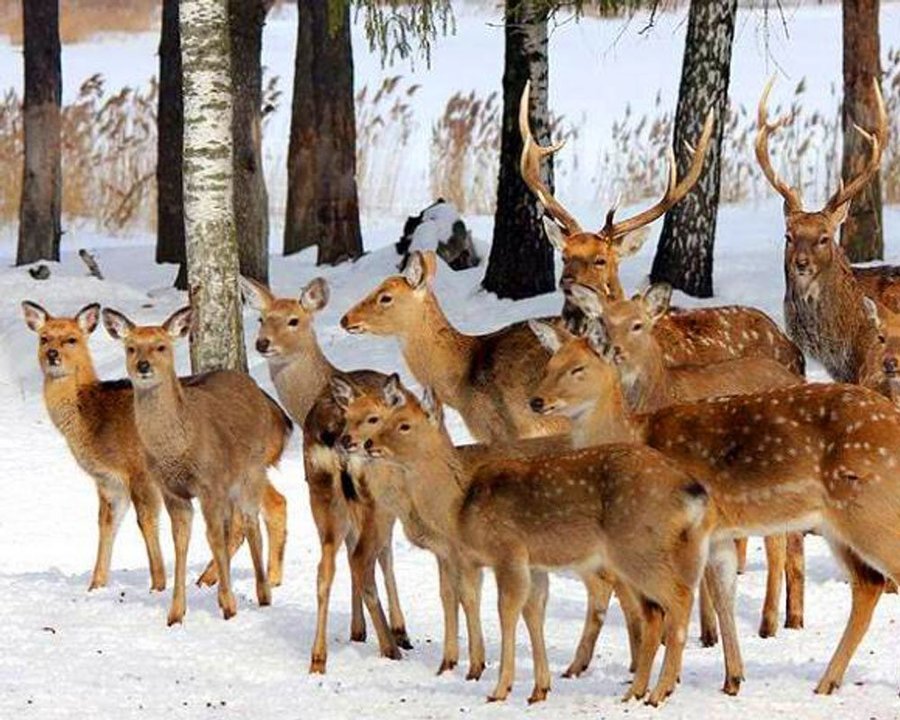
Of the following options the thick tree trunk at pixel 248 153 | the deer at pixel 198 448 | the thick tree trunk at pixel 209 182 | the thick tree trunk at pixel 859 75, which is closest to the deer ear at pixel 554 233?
the thick tree trunk at pixel 209 182

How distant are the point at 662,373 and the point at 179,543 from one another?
2.32 meters

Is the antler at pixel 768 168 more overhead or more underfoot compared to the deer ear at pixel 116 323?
more overhead

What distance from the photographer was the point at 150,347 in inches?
399

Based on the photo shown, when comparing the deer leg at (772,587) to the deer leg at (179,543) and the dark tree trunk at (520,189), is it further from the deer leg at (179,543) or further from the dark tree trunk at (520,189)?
the dark tree trunk at (520,189)

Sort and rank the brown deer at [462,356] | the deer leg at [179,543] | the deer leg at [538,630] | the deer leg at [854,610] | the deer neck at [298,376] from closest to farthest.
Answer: the deer leg at [538,630], the deer leg at [854,610], the deer leg at [179,543], the deer neck at [298,376], the brown deer at [462,356]

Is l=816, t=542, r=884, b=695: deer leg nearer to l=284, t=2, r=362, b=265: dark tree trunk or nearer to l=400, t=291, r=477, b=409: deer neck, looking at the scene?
l=400, t=291, r=477, b=409: deer neck

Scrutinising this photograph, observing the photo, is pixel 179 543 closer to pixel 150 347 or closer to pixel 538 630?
pixel 150 347

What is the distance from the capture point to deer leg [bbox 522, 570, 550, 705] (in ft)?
26.8

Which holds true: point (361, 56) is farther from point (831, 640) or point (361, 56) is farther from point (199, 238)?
point (831, 640)

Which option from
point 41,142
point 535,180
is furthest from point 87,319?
point 41,142

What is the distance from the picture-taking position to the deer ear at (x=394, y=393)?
870 cm

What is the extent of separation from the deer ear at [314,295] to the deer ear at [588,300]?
53.3 inches

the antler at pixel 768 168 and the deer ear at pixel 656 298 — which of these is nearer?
the deer ear at pixel 656 298

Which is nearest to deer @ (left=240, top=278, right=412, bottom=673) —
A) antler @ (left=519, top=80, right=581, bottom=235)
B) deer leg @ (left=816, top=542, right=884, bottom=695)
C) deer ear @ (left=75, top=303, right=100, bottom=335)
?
deer leg @ (left=816, top=542, right=884, bottom=695)
